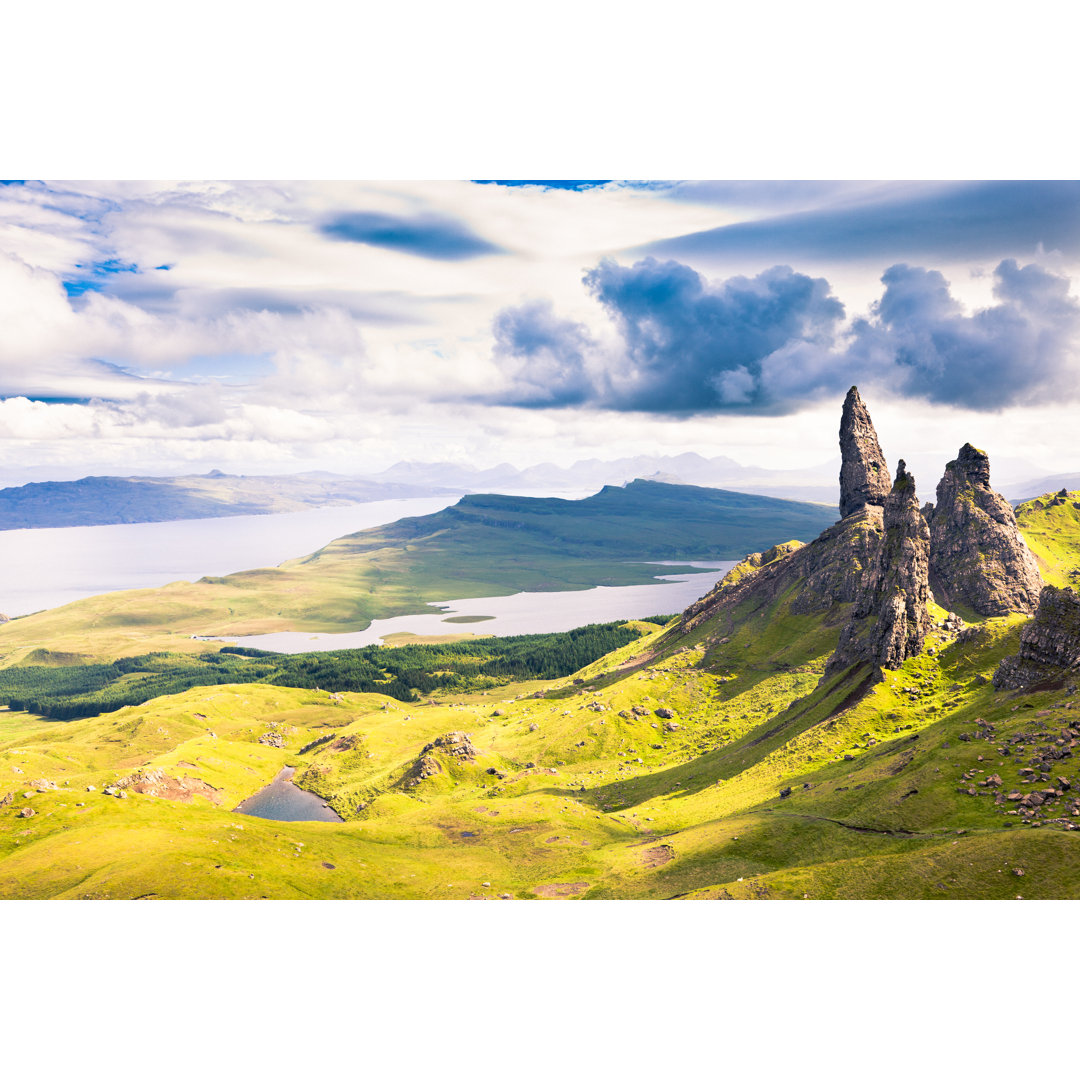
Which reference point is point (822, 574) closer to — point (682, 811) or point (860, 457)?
point (860, 457)

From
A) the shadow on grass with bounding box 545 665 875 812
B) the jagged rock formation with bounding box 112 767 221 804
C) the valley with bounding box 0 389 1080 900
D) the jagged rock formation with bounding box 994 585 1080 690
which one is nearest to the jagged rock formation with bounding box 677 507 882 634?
the valley with bounding box 0 389 1080 900

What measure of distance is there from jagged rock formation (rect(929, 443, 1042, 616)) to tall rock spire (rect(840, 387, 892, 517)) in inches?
919

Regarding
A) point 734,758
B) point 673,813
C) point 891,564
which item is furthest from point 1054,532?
point 673,813

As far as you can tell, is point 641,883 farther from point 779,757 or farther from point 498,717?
point 498,717

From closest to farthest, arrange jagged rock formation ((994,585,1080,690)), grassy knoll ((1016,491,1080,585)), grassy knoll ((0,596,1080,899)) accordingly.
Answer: grassy knoll ((0,596,1080,899)) → jagged rock formation ((994,585,1080,690)) → grassy knoll ((1016,491,1080,585))

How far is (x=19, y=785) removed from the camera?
319 feet

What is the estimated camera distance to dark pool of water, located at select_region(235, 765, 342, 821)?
14338 cm

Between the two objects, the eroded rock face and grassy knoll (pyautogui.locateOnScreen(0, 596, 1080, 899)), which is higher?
grassy knoll (pyautogui.locateOnScreen(0, 596, 1080, 899))

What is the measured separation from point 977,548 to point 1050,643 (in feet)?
263

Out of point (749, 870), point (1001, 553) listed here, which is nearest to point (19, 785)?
point (749, 870)

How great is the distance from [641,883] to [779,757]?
34.2 meters

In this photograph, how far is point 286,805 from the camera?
495 ft

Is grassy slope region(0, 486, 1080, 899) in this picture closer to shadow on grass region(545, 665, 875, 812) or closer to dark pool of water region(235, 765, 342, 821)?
shadow on grass region(545, 665, 875, 812)

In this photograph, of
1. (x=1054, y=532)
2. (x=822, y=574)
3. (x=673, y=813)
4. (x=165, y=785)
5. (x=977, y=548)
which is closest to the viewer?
(x=673, y=813)
